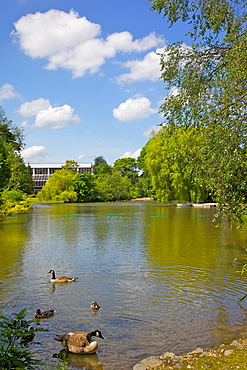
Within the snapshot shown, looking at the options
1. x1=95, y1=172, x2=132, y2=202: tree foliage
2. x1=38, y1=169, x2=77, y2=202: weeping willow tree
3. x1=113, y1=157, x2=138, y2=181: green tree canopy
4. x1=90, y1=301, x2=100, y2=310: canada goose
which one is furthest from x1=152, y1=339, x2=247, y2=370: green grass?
x1=113, y1=157, x2=138, y2=181: green tree canopy

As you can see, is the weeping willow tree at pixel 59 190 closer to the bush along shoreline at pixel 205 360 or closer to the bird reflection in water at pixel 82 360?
the bird reflection in water at pixel 82 360

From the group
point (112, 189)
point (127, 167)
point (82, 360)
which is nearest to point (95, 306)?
point (82, 360)

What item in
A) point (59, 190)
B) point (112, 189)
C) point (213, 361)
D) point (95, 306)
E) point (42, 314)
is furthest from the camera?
point (112, 189)

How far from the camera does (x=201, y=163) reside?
34.1 feet

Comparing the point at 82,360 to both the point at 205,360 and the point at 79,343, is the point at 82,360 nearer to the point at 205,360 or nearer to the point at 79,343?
the point at 79,343

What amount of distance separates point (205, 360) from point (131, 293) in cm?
462

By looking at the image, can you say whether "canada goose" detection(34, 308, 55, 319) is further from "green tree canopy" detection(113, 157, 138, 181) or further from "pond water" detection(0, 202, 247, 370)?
"green tree canopy" detection(113, 157, 138, 181)

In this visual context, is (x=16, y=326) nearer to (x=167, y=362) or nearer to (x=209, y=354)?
(x=167, y=362)

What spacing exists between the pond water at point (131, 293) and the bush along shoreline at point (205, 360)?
403 millimetres

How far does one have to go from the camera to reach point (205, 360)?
543 cm

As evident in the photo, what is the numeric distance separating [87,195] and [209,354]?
247 ft

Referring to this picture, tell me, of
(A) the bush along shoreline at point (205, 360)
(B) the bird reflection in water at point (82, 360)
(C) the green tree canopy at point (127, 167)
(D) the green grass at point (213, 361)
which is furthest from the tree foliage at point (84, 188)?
(D) the green grass at point (213, 361)

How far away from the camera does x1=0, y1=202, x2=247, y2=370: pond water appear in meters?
6.76

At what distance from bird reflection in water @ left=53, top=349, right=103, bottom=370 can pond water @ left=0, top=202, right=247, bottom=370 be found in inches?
0.7
